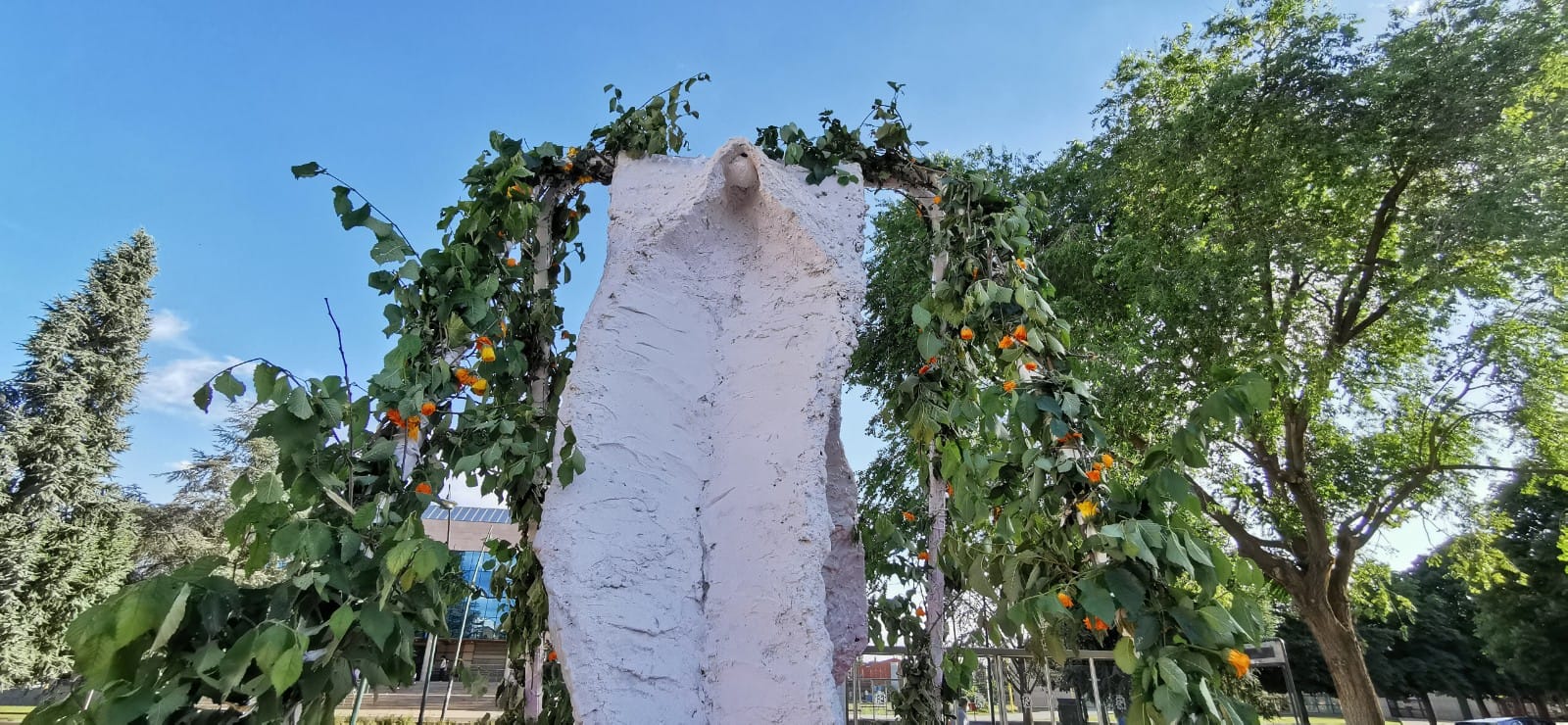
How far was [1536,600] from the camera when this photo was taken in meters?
15.2

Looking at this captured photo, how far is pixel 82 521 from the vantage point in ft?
41.0

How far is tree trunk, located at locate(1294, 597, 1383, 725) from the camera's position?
776cm

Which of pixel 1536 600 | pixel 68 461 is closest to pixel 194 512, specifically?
pixel 68 461

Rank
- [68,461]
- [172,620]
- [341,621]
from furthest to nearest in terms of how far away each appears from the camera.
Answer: [68,461], [341,621], [172,620]

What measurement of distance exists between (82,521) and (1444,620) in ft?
115

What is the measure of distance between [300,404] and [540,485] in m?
0.60

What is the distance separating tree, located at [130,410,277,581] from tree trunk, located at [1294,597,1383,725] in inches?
662

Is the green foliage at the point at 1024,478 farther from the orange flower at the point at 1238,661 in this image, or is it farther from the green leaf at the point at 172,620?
the green leaf at the point at 172,620

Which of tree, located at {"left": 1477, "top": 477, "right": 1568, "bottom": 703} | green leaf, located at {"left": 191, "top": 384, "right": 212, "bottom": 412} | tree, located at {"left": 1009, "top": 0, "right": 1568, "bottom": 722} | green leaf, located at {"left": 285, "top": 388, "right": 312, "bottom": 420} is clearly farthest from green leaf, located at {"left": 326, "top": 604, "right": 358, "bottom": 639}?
tree, located at {"left": 1477, "top": 477, "right": 1568, "bottom": 703}

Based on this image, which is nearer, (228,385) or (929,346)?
(228,385)

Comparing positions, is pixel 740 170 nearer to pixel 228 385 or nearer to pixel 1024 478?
pixel 1024 478

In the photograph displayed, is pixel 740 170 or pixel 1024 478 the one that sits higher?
pixel 740 170

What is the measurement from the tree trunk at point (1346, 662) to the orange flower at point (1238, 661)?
29.5ft

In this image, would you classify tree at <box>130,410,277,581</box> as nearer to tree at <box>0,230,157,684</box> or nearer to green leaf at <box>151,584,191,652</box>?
tree at <box>0,230,157,684</box>
